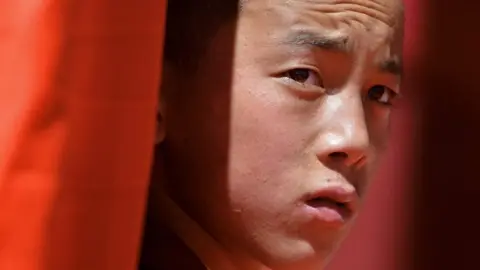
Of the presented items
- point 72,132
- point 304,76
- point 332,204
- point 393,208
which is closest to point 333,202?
point 332,204

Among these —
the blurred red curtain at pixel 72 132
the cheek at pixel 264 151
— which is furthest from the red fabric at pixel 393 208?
the blurred red curtain at pixel 72 132

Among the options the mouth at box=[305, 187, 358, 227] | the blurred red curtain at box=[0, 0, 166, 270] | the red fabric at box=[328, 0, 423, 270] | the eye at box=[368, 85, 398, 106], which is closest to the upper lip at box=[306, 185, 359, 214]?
the mouth at box=[305, 187, 358, 227]

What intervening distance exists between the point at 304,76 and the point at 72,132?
0.29 metres

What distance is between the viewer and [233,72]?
2.49 ft

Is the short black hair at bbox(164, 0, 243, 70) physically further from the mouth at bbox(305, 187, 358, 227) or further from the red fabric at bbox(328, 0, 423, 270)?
the red fabric at bbox(328, 0, 423, 270)

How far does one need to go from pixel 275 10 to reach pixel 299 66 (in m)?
0.06

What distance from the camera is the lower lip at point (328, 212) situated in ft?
2.45

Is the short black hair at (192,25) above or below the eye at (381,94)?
above

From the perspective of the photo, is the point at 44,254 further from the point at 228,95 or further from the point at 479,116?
the point at 479,116

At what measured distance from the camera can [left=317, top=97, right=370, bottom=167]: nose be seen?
0.74 metres

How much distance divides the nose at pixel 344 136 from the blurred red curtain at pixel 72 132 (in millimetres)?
231

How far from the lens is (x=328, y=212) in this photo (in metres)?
0.76

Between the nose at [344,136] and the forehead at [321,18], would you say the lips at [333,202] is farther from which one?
the forehead at [321,18]

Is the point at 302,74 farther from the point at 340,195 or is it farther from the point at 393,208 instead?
the point at 393,208
